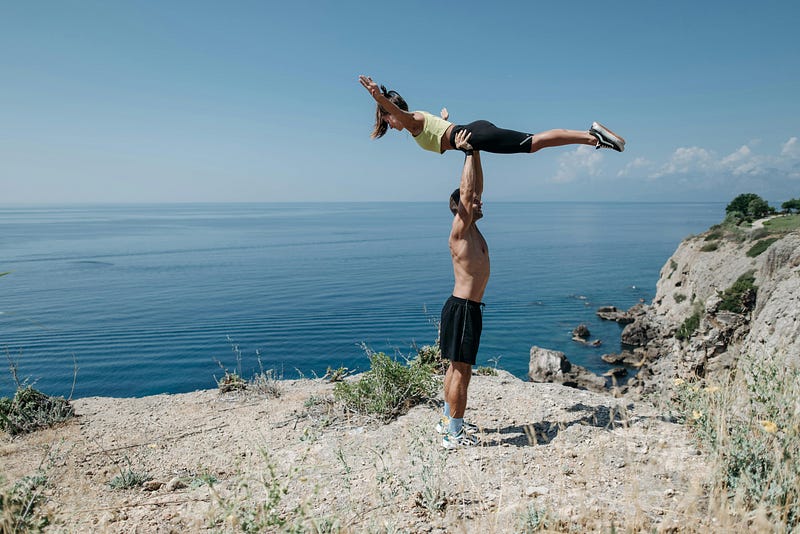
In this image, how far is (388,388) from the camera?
6.87 m

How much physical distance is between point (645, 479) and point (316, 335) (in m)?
24.5

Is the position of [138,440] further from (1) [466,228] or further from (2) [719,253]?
(2) [719,253]

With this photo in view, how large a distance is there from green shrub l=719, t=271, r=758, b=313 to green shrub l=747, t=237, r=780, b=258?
178 inches

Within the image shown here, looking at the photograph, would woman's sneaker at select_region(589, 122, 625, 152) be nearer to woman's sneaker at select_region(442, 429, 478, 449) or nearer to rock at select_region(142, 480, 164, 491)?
woman's sneaker at select_region(442, 429, 478, 449)

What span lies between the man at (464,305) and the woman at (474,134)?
0.88ft

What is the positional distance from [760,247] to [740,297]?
7.80 meters

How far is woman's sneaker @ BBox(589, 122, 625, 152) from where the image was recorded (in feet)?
15.2

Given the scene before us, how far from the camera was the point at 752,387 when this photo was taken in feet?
14.4

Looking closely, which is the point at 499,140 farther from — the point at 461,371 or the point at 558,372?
the point at 558,372

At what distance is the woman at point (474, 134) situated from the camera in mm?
4832

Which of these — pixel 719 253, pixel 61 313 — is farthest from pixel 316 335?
pixel 719 253

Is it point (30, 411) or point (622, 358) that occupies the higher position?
point (30, 411)

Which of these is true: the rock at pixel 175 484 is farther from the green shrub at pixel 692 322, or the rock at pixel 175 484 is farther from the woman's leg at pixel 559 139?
the green shrub at pixel 692 322

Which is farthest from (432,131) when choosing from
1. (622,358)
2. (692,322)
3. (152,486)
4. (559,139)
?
(692,322)
